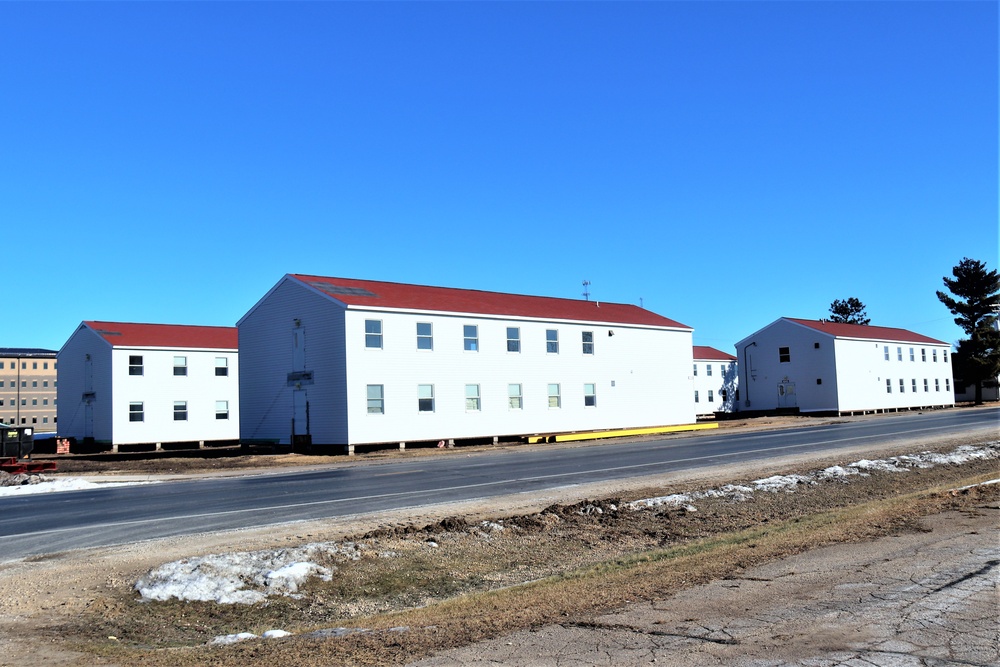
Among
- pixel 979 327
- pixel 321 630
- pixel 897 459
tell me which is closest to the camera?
pixel 321 630

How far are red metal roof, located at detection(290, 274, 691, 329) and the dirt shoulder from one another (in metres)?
21.4

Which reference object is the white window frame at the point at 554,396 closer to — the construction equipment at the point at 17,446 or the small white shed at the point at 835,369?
the construction equipment at the point at 17,446

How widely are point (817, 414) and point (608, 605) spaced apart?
60.3m

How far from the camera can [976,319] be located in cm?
8750

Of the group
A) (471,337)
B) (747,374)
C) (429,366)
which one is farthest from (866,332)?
(429,366)

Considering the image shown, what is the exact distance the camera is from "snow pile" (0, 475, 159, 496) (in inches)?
838

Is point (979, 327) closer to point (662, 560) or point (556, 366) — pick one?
point (556, 366)

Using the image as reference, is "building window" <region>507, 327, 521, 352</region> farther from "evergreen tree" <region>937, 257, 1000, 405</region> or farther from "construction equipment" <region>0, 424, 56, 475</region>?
"evergreen tree" <region>937, 257, 1000, 405</region>

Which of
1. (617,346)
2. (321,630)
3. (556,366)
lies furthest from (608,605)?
(617,346)

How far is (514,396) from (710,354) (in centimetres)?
4141

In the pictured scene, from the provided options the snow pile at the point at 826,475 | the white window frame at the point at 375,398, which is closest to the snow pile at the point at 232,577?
the snow pile at the point at 826,475

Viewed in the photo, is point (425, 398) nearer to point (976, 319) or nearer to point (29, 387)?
point (976, 319)

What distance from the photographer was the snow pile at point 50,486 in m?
21.3

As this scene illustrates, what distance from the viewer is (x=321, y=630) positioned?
25.4ft
